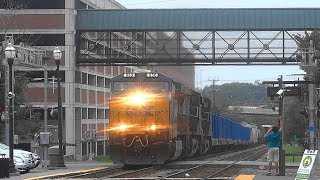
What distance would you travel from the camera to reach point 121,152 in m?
29.2

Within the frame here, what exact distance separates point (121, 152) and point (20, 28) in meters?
30.0

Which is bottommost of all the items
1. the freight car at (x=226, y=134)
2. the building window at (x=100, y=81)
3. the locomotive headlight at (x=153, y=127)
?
the freight car at (x=226, y=134)

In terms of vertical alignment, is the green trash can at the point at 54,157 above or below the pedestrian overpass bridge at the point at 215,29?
below

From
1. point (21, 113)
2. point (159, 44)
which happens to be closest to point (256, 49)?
point (159, 44)

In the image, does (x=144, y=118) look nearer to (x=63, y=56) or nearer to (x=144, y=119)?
(x=144, y=119)

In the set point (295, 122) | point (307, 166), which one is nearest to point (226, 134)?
point (295, 122)

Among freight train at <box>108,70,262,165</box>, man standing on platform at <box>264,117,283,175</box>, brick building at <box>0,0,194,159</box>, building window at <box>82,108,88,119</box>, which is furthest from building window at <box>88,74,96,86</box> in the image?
man standing on platform at <box>264,117,283,175</box>

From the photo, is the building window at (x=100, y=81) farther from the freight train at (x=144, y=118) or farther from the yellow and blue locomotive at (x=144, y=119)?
the yellow and blue locomotive at (x=144, y=119)

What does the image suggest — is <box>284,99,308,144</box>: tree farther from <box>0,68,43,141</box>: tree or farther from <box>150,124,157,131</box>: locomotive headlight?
<box>150,124,157,131</box>: locomotive headlight

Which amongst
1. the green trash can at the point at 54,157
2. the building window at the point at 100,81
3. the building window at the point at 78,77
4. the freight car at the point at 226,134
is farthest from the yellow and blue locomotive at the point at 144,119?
the building window at the point at 100,81

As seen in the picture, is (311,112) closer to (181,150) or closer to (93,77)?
(181,150)

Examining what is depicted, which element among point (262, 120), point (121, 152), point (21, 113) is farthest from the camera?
point (262, 120)

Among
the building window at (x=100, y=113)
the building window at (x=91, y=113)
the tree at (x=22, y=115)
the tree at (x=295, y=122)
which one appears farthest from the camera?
the tree at (x=295, y=122)

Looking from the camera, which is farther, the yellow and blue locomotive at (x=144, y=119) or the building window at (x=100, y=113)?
the building window at (x=100, y=113)
